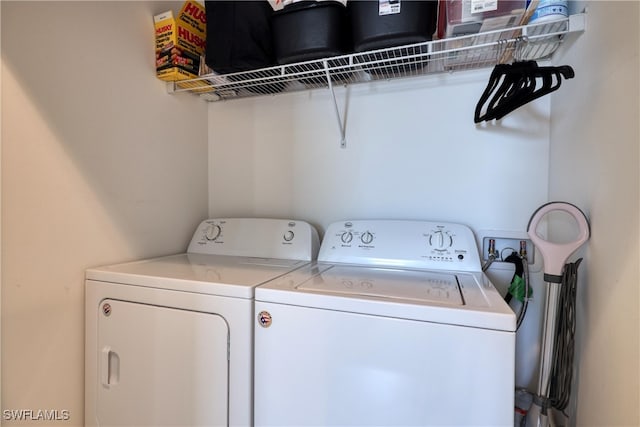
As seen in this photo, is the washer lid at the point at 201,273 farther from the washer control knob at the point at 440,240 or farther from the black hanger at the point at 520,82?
the black hanger at the point at 520,82

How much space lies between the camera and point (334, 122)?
1514 mm

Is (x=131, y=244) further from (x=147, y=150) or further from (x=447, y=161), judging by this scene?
(x=447, y=161)

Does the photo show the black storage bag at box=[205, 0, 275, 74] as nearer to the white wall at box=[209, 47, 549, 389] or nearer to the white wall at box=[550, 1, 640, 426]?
the white wall at box=[209, 47, 549, 389]

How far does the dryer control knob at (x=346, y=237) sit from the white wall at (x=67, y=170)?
861mm

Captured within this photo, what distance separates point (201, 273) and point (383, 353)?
658 millimetres

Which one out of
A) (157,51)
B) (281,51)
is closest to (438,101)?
(281,51)

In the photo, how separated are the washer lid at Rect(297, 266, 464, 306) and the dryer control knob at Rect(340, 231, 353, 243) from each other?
165 millimetres

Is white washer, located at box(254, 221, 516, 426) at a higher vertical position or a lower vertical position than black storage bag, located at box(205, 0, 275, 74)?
lower

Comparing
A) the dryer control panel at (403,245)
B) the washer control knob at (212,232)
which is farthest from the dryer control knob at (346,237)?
the washer control knob at (212,232)

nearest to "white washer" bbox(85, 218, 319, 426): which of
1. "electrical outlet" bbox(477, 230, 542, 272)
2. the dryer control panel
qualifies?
the dryer control panel

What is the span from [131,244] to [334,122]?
1074 mm

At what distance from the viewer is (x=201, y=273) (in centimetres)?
105

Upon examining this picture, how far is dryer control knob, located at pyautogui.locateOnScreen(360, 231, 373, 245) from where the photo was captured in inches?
49.8

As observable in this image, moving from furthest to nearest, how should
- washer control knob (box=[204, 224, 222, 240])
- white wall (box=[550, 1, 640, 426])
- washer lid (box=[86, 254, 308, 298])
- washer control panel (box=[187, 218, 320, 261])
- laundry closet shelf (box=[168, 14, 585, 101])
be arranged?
1. washer control knob (box=[204, 224, 222, 240])
2. washer control panel (box=[187, 218, 320, 261])
3. laundry closet shelf (box=[168, 14, 585, 101])
4. washer lid (box=[86, 254, 308, 298])
5. white wall (box=[550, 1, 640, 426])
